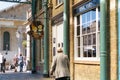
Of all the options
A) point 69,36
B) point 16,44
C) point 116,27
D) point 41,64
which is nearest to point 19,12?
point 16,44

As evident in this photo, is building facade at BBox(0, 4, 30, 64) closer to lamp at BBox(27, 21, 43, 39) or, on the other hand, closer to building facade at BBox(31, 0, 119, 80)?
lamp at BBox(27, 21, 43, 39)

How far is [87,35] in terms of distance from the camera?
51.2 feet

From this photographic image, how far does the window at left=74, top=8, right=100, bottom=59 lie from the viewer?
14289 mm

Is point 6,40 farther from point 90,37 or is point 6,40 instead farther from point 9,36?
point 90,37

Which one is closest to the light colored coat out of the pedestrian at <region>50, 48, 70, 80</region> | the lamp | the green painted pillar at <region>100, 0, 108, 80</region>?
the pedestrian at <region>50, 48, 70, 80</region>

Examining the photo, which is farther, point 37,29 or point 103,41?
point 37,29

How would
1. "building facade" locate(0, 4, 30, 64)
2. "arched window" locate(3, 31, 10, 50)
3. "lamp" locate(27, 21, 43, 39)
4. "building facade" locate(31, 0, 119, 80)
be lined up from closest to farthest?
"building facade" locate(31, 0, 119, 80), "lamp" locate(27, 21, 43, 39), "building facade" locate(0, 4, 30, 64), "arched window" locate(3, 31, 10, 50)

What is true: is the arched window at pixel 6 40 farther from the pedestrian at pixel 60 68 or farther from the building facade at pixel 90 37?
the pedestrian at pixel 60 68

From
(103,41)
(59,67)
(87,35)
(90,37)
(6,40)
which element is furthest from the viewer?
(6,40)

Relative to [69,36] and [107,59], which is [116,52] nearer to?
[107,59]

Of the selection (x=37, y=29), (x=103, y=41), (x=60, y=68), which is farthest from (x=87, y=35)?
(x=37, y=29)

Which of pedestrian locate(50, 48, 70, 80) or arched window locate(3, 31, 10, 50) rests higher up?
arched window locate(3, 31, 10, 50)

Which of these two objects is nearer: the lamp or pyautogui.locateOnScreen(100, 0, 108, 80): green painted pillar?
pyautogui.locateOnScreen(100, 0, 108, 80): green painted pillar

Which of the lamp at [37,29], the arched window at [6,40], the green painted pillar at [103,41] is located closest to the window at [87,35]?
the green painted pillar at [103,41]
